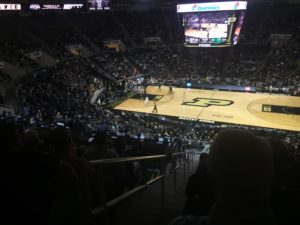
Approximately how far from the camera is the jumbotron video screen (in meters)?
32.5

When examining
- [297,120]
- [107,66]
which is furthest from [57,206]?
[107,66]

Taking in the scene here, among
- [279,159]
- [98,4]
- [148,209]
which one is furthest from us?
[98,4]

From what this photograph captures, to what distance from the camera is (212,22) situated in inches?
1326

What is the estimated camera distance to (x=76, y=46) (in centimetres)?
3797

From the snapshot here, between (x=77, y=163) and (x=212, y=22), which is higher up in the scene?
(x=212, y=22)

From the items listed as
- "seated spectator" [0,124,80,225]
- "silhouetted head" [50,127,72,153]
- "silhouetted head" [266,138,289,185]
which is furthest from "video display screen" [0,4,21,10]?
"silhouetted head" [266,138,289,185]

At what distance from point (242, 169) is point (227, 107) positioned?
1120 inches

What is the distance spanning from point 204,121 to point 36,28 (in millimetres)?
22831

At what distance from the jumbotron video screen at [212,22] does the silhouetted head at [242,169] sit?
32918 millimetres

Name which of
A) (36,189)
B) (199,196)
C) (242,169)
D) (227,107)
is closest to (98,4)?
(227,107)

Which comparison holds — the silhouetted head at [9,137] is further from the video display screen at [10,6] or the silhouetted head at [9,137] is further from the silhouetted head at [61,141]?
the video display screen at [10,6]

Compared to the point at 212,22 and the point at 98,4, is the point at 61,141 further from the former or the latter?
the point at 98,4

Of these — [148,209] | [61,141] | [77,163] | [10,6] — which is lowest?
[148,209]

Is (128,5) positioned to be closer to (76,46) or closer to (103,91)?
(76,46)
